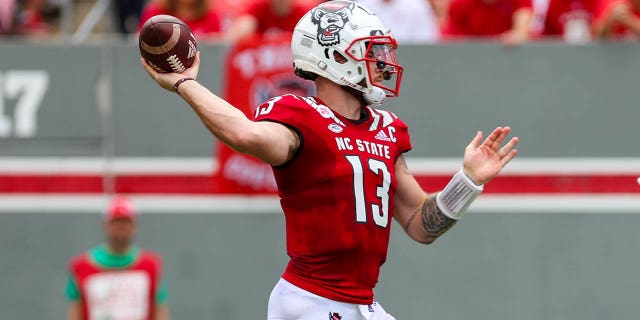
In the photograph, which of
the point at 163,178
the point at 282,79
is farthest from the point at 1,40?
the point at 282,79

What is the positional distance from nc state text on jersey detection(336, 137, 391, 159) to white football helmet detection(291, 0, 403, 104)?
208 millimetres

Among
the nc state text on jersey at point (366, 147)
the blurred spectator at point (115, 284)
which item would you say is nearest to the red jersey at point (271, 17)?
the blurred spectator at point (115, 284)

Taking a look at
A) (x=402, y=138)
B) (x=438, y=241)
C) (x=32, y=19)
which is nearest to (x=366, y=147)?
(x=402, y=138)

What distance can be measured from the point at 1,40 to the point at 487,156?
17.4ft

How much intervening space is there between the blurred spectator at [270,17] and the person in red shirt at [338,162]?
366 cm

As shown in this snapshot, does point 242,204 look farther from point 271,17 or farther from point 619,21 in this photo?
point 619,21

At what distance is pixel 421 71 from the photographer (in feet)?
28.9

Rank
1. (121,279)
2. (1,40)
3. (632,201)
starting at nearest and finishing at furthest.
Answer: (121,279) < (632,201) < (1,40)

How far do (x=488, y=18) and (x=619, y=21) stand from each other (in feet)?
3.36

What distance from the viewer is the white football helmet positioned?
16.7 feet

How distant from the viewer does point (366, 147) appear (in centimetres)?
504

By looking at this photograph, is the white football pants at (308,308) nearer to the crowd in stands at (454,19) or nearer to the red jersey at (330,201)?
the red jersey at (330,201)

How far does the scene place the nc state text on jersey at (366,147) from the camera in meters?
4.96

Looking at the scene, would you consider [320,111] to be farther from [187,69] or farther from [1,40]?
[1,40]
